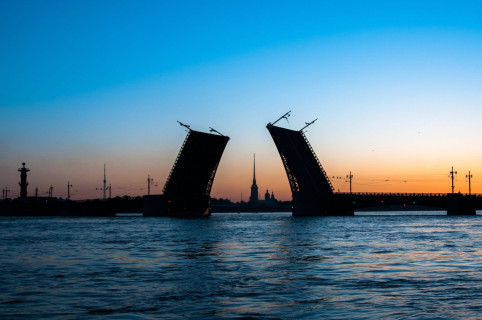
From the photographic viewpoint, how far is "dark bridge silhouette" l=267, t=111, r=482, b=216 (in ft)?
235

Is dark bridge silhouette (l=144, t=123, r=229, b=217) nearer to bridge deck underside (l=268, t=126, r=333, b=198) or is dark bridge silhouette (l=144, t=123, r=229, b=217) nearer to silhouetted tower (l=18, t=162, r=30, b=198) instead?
bridge deck underside (l=268, t=126, r=333, b=198)

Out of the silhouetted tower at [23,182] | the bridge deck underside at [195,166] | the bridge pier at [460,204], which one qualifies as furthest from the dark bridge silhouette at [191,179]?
the silhouetted tower at [23,182]

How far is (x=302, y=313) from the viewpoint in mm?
11000

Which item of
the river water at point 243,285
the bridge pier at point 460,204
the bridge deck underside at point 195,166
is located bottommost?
the river water at point 243,285

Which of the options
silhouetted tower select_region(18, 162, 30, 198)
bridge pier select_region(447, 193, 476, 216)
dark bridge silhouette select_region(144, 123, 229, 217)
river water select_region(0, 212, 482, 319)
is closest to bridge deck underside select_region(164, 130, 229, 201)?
dark bridge silhouette select_region(144, 123, 229, 217)

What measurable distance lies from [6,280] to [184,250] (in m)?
11.9

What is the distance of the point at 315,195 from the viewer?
83188mm

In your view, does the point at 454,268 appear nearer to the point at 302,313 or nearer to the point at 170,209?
the point at 302,313

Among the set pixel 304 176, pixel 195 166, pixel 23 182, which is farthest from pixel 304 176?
pixel 23 182

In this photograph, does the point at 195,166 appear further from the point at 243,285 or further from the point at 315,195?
the point at 243,285

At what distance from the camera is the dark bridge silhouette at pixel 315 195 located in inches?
2826

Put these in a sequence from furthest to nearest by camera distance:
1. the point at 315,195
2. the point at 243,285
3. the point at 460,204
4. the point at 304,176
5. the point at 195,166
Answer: the point at 460,204 < the point at 315,195 < the point at 304,176 < the point at 195,166 < the point at 243,285

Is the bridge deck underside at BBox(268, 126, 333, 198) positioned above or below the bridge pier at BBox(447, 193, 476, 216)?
above

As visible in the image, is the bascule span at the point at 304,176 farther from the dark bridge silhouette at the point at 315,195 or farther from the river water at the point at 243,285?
the river water at the point at 243,285
